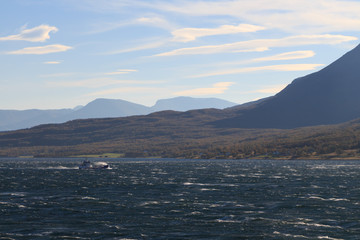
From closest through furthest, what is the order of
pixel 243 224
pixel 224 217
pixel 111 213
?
pixel 243 224
pixel 224 217
pixel 111 213

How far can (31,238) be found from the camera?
45188 mm

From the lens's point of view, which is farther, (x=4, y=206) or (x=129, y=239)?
(x=4, y=206)

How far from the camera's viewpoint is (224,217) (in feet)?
187

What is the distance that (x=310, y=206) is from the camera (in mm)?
66500

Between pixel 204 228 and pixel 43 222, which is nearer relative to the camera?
pixel 204 228

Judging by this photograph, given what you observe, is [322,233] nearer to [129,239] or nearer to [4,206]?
[129,239]

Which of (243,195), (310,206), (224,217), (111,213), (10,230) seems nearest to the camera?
(10,230)

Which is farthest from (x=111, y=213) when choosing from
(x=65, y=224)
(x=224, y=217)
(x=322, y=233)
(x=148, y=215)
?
(x=322, y=233)

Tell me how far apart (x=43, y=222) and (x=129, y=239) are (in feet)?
46.5

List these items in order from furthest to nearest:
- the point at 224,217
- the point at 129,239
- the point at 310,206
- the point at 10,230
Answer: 1. the point at 310,206
2. the point at 224,217
3. the point at 10,230
4. the point at 129,239

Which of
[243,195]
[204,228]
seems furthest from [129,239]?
[243,195]

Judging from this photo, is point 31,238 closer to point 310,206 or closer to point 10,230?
point 10,230

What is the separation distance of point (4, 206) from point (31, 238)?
81.6 ft

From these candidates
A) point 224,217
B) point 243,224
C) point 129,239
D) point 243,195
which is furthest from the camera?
Answer: point 243,195
